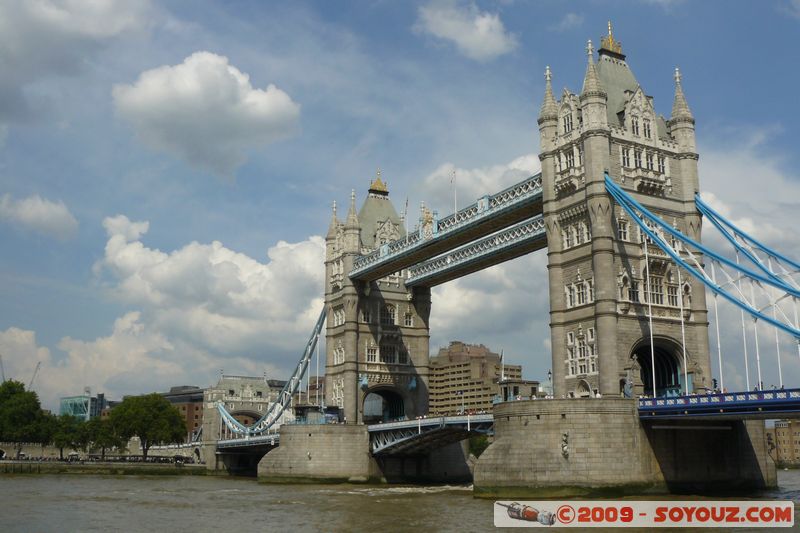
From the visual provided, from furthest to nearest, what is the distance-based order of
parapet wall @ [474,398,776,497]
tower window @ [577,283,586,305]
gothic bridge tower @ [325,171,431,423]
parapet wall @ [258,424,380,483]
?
gothic bridge tower @ [325,171,431,423]
parapet wall @ [258,424,380,483]
tower window @ [577,283,586,305]
parapet wall @ [474,398,776,497]

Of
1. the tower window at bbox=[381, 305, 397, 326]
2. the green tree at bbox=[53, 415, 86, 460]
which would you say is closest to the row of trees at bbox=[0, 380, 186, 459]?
the green tree at bbox=[53, 415, 86, 460]

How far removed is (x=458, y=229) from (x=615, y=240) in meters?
16.6

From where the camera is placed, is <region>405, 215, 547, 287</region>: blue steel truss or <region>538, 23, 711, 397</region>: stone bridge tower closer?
<region>538, 23, 711, 397</region>: stone bridge tower

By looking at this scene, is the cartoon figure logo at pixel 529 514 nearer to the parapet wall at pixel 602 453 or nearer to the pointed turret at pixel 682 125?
the parapet wall at pixel 602 453

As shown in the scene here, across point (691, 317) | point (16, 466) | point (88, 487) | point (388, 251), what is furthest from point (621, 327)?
point (16, 466)

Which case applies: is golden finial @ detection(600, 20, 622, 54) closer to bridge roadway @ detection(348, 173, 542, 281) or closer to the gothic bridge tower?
bridge roadway @ detection(348, 173, 542, 281)

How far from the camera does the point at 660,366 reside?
57969mm

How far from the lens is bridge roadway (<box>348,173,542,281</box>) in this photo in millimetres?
62781

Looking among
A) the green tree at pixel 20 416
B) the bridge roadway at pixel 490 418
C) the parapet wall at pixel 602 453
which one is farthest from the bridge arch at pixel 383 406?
the green tree at pixel 20 416

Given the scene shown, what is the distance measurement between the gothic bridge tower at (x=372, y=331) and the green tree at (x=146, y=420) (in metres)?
40.6

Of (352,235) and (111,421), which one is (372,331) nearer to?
(352,235)

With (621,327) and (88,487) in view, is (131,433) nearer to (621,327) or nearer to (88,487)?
(88,487)

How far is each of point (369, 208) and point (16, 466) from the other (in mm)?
46935

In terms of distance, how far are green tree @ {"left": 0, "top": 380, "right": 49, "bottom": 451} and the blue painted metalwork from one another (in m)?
91.6
